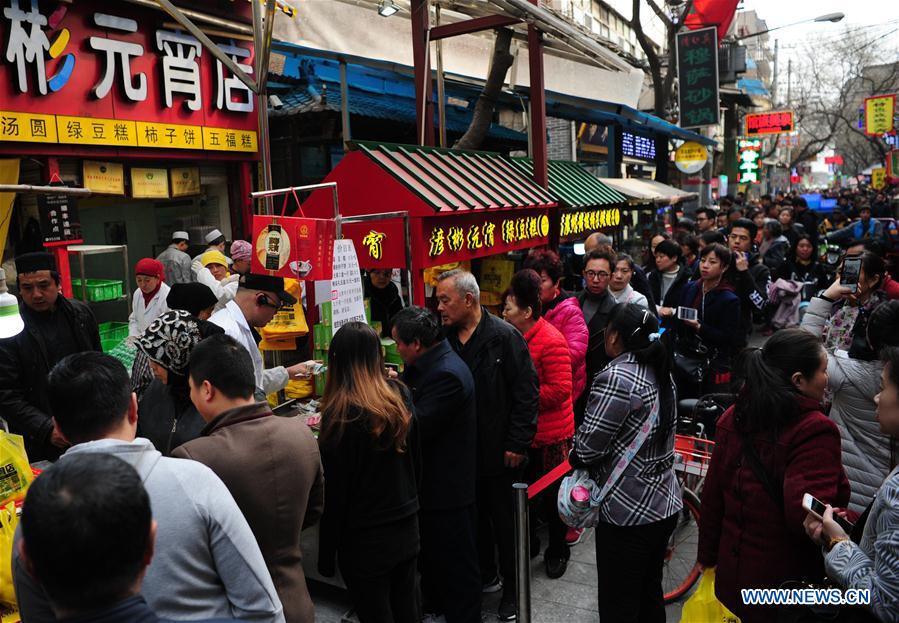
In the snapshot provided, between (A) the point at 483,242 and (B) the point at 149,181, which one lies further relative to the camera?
(B) the point at 149,181

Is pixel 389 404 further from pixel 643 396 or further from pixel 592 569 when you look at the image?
pixel 592 569

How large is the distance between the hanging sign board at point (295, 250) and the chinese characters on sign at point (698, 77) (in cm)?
1437

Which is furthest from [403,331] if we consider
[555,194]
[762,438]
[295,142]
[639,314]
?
[295,142]

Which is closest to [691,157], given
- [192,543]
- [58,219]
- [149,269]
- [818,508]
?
[149,269]

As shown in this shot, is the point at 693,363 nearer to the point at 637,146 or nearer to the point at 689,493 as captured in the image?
the point at 689,493

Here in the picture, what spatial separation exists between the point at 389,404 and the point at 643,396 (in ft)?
3.92

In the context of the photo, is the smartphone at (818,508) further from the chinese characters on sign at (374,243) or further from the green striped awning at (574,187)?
the green striped awning at (574,187)

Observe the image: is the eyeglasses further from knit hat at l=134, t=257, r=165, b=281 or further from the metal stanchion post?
knit hat at l=134, t=257, r=165, b=281

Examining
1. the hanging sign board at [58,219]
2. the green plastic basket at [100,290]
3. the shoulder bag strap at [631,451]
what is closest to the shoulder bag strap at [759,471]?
the shoulder bag strap at [631,451]

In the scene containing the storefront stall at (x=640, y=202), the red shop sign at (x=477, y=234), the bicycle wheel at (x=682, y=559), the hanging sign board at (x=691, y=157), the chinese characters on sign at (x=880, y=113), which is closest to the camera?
the bicycle wheel at (x=682, y=559)

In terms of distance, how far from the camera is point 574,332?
17.7ft

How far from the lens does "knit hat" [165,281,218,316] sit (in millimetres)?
4184

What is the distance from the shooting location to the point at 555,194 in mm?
9086

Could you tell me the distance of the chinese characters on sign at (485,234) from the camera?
19.5ft
